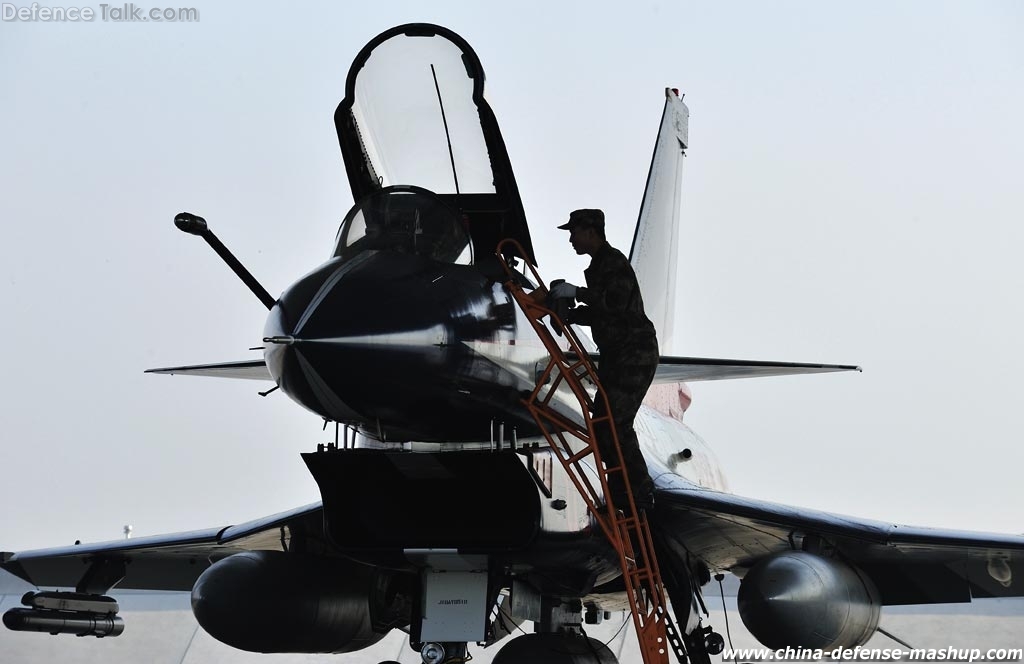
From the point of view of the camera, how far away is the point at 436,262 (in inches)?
239

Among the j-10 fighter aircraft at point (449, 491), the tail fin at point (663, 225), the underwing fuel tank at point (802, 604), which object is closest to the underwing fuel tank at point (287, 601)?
the j-10 fighter aircraft at point (449, 491)

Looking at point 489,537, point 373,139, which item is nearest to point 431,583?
point 489,537

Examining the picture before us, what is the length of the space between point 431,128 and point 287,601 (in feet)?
11.8

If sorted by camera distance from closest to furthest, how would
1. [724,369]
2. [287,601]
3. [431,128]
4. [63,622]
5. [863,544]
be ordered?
1. [431,128]
2. [287,601]
3. [863,544]
4. [724,369]
5. [63,622]

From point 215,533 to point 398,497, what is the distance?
150 inches

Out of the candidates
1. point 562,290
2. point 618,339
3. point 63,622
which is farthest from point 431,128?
point 63,622

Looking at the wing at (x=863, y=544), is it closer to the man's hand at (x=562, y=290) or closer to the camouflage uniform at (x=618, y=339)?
the camouflage uniform at (x=618, y=339)

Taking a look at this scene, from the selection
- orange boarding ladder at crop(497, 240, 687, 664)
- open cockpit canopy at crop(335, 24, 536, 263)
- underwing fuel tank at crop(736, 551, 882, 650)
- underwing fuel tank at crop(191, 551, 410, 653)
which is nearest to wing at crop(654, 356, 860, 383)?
underwing fuel tank at crop(736, 551, 882, 650)

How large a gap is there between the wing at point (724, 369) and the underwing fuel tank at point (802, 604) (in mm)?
1433

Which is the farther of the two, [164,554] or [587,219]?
[164,554]

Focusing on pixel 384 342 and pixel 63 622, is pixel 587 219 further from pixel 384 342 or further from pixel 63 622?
pixel 63 622

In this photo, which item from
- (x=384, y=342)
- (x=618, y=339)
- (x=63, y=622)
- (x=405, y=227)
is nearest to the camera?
(x=384, y=342)

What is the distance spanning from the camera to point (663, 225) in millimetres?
12953

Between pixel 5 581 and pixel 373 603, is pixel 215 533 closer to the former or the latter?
pixel 373 603
